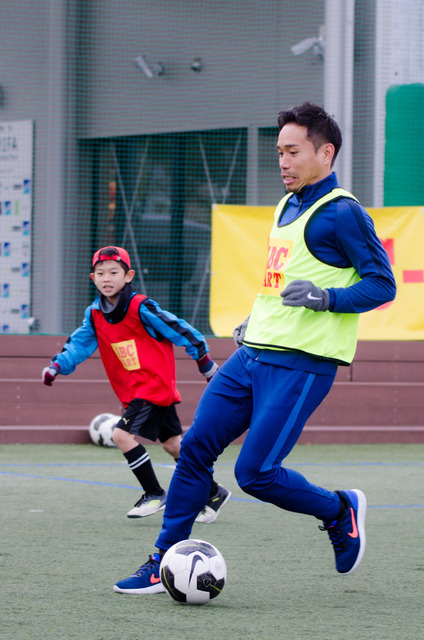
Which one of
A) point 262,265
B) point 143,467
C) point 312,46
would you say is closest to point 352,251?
point 143,467

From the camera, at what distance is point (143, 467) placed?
5605 mm

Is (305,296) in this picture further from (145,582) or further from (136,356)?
(136,356)

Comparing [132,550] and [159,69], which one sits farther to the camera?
[159,69]

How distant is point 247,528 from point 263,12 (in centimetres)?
974

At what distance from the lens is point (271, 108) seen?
1348 cm

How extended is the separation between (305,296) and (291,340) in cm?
23

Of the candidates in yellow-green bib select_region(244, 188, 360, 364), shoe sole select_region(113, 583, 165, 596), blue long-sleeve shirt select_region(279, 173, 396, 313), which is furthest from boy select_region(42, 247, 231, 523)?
blue long-sleeve shirt select_region(279, 173, 396, 313)

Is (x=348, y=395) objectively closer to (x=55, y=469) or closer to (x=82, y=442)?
(x=82, y=442)

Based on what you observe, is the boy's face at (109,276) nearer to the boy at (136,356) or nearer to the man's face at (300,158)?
the boy at (136,356)

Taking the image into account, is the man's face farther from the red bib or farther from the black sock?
the black sock

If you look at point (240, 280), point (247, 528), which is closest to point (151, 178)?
point (240, 280)

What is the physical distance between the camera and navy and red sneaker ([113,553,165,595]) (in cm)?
376

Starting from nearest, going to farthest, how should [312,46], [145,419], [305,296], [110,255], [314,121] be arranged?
[305,296] → [314,121] → [110,255] → [145,419] → [312,46]

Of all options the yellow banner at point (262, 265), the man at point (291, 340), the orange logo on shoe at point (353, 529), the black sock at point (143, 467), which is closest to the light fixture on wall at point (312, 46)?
the yellow banner at point (262, 265)
